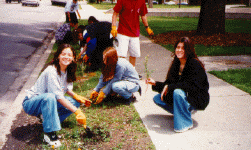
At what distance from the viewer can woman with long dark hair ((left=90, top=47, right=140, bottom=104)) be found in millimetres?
3982

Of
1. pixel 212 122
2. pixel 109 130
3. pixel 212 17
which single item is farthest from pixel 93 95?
pixel 212 17

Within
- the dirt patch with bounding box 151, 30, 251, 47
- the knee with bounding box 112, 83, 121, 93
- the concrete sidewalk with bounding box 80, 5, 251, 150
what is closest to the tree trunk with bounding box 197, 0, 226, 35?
the dirt patch with bounding box 151, 30, 251, 47

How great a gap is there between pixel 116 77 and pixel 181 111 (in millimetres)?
1207

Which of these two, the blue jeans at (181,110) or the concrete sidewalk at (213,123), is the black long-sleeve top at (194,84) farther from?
the concrete sidewalk at (213,123)

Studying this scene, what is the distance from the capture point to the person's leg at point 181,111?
328 centimetres

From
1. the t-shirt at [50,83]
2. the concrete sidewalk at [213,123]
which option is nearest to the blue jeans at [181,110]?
the concrete sidewalk at [213,123]

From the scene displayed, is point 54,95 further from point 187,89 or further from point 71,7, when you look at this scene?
point 71,7

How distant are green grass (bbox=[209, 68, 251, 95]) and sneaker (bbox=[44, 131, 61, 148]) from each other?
3.17 m

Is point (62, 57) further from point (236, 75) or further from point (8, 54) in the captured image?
point (8, 54)

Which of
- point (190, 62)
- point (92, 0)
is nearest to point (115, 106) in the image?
point (190, 62)

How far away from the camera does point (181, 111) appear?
3.33 meters

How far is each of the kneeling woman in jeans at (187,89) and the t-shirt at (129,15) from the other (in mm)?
2012

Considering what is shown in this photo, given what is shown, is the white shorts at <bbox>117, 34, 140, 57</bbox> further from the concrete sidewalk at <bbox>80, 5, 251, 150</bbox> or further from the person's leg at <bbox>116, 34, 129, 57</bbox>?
the concrete sidewalk at <bbox>80, 5, 251, 150</bbox>

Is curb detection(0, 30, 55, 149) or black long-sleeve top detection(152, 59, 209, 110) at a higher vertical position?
black long-sleeve top detection(152, 59, 209, 110)
